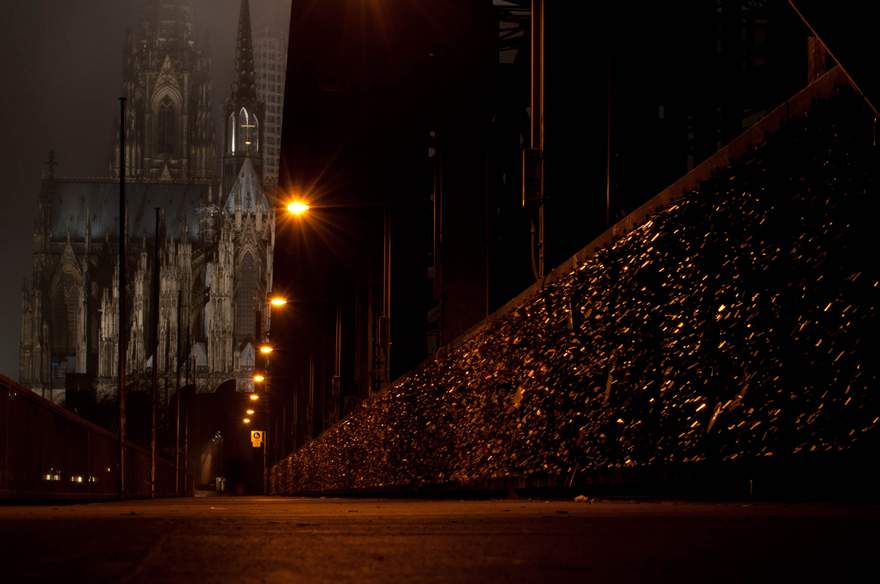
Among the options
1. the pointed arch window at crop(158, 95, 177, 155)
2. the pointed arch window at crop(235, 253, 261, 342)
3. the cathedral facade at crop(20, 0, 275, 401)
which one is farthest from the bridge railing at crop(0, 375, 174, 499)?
the pointed arch window at crop(158, 95, 177, 155)

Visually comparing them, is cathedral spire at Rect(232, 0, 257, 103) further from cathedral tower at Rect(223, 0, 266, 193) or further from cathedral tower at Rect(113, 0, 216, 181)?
cathedral tower at Rect(113, 0, 216, 181)

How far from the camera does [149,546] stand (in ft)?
14.4

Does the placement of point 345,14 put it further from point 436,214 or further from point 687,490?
point 687,490

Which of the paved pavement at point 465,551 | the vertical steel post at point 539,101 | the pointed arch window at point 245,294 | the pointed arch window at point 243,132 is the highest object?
the pointed arch window at point 243,132

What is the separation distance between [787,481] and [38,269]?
448 feet

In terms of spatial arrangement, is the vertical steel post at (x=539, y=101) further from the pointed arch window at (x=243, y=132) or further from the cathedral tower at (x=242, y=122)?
the pointed arch window at (x=243, y=132)

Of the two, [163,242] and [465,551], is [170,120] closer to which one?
[163,242]

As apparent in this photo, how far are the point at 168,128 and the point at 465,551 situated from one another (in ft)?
532

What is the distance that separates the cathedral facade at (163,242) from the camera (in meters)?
132

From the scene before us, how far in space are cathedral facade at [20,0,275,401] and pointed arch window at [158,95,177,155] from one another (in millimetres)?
109

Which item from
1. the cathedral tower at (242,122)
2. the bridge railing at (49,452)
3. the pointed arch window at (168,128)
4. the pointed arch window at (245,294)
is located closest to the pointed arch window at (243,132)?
the cathedral tower at (242,122)

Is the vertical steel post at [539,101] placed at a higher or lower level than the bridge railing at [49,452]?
higher

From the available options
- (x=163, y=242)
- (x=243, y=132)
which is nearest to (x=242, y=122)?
(x=243, y=132)

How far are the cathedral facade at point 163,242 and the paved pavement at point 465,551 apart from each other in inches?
4346
